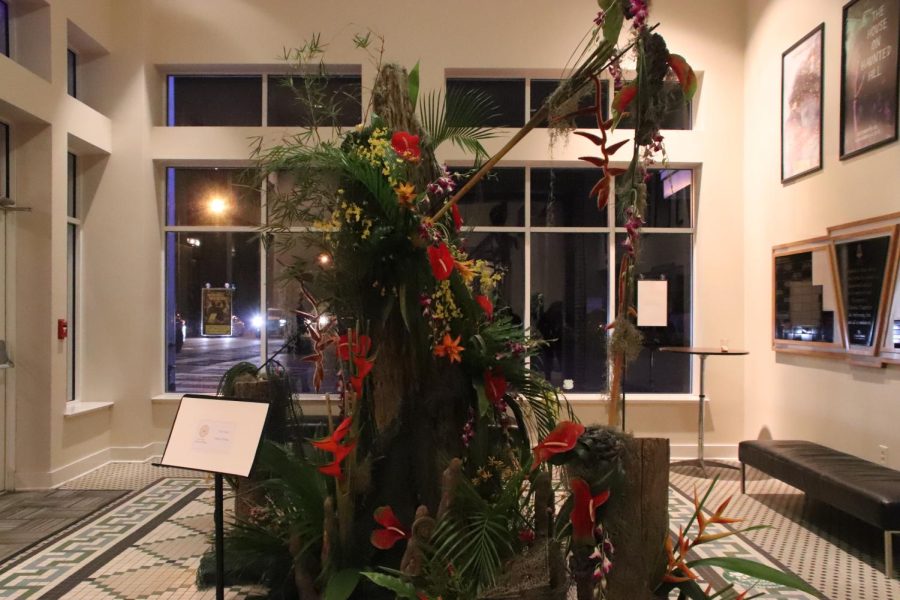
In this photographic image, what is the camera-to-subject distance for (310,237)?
2.45 metres

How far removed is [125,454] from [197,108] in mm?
3689

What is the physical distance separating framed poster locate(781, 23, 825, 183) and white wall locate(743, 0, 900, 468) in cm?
8

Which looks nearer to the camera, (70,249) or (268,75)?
(70,249)

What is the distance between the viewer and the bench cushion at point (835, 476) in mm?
3283

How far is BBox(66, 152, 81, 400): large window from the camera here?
5.82 meters

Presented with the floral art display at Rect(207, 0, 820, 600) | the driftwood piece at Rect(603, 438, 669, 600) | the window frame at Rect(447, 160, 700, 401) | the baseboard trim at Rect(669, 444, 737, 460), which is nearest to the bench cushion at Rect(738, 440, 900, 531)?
the baseboard trim at Rect(669, 444, 737, 460)


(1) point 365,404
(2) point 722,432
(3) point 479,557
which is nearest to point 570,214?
(2) point 722,432

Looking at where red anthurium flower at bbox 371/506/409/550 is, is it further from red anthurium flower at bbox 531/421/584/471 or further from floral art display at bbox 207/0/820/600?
red anthurium flower at bbox 531/421/584/471

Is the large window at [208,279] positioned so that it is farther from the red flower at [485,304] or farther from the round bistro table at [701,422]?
the red flower at [485,304]

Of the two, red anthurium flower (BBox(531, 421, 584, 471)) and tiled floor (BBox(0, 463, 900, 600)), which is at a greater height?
red anthurium flower (BBox(531, 421, 584, 471))

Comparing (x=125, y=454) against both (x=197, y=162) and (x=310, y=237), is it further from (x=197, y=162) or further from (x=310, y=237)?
(x=310, y=237)

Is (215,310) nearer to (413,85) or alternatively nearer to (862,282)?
(413,85)

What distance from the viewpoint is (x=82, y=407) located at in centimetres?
554

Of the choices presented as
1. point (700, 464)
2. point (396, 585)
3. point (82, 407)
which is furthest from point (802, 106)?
point (82, 407)
